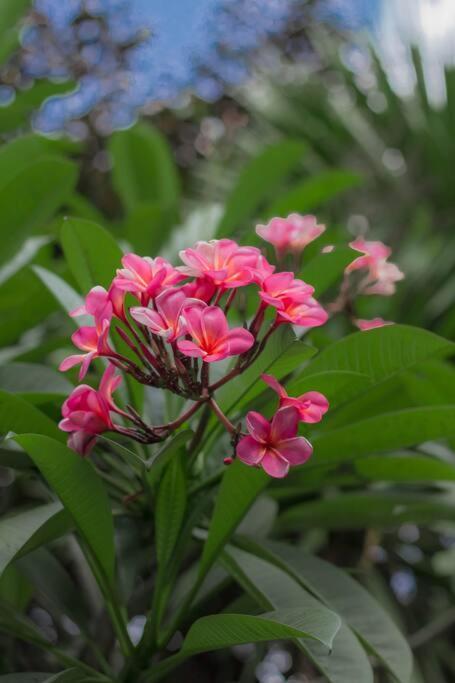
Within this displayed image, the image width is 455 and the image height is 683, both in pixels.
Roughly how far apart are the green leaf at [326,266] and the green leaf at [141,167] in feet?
2.96

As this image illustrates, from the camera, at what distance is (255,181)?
1438 mm

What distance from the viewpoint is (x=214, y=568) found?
0.97 meters

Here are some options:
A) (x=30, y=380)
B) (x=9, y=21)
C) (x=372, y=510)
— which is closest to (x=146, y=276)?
(x=30, y=380)

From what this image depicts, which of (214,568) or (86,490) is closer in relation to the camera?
(86,490)

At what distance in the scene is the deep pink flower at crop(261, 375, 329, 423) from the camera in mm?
686

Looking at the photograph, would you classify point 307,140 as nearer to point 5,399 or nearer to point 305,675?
point 305,675

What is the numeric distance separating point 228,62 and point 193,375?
2.94 m

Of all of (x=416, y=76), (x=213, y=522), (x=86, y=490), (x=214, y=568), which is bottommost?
(x=416, y=76)

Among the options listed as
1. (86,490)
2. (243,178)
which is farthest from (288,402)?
(243,178)

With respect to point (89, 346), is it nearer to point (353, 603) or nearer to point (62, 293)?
point (62, 293)

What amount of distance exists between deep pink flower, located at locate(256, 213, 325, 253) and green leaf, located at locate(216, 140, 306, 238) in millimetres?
411

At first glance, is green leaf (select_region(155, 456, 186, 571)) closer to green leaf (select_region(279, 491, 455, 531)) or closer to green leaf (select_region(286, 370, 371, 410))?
green leaf (select_region(286, 370, 371, 410))

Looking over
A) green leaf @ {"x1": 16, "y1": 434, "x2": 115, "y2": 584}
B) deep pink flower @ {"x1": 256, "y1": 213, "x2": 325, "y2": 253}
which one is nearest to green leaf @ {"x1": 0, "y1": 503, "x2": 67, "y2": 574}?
green leaf @ {"x1": 16, "y1": 434, "x2": 115, "y2": 584}

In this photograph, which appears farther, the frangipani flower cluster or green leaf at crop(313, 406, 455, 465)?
green leaf at crop(313, 406, 455, 465)
